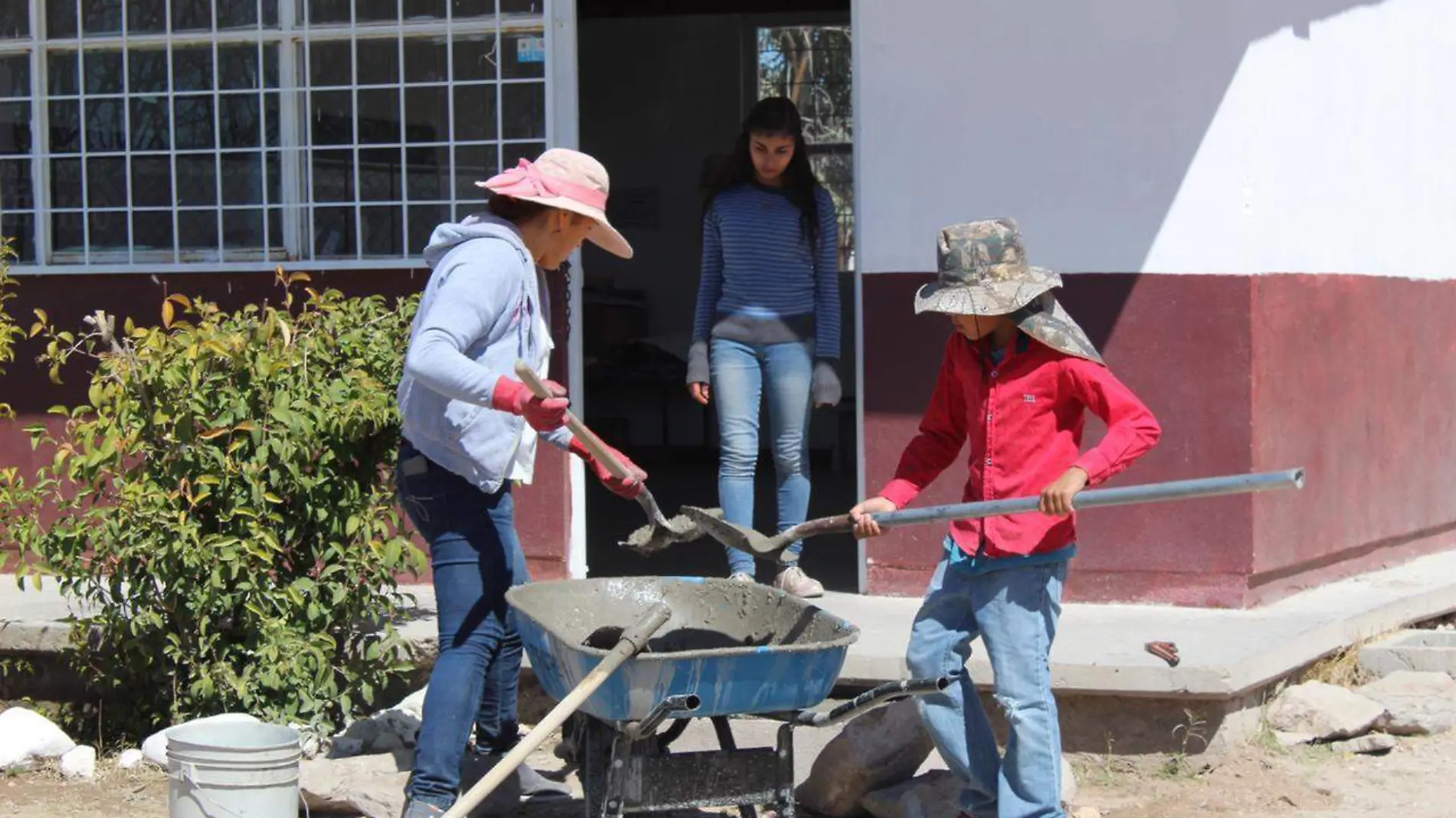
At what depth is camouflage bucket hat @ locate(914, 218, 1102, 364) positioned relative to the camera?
15.5 feet

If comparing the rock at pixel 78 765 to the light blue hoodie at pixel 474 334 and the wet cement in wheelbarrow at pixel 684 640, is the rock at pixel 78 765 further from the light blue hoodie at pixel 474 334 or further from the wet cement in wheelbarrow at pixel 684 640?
the wet cement in wheelbarrow at pixel 684 640

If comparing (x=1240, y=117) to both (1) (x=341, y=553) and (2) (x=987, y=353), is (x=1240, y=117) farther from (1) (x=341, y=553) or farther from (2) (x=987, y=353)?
(1) (x=341, y=553)

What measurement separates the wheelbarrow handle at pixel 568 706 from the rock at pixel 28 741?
7.89 ft

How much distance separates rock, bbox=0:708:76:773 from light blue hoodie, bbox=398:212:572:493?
2056mm

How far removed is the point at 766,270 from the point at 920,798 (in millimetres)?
2358

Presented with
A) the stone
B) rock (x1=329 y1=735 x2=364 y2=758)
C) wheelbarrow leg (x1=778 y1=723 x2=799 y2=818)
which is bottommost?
the stone

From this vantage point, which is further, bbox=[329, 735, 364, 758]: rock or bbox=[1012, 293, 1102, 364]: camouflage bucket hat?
bbox=[329, 735, 364, 758]: rock

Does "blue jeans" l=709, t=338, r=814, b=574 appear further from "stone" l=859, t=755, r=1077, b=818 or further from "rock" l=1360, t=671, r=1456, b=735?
"rock" l=1360, t=671, r=1456, b=735

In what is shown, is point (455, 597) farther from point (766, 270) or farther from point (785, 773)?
point (766, 270)

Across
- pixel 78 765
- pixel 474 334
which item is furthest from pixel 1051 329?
pixel 78 765

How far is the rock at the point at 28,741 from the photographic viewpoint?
611cm

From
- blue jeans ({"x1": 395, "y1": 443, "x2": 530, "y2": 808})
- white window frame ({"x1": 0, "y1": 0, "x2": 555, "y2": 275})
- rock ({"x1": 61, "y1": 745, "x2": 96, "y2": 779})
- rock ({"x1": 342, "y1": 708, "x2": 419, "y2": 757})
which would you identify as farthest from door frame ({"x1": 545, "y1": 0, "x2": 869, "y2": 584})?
blue jeans ({"x1": 395, "y1": 443, "x2": 530, "y2": 808})

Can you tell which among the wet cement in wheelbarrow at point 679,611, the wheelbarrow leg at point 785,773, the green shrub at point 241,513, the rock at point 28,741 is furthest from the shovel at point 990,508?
→ the rock at point 28,741

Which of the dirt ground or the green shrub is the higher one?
the green shrub
